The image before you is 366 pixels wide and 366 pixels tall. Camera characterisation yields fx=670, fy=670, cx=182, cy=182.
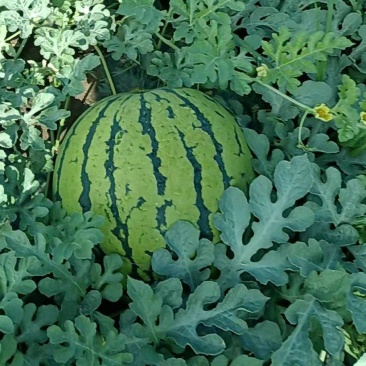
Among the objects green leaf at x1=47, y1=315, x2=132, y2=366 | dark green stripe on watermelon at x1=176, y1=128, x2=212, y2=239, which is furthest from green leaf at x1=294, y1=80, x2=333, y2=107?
green leaf at x1=47, y1=315, x2=132, y2=366

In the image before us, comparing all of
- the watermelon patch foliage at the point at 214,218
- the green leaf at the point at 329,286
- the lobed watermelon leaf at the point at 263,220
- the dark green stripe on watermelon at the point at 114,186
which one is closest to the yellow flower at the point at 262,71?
the watermelon patch foliage at the point at 214,218

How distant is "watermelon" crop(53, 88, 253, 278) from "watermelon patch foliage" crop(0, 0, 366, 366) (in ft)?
0.09

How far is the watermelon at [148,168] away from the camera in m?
1.43

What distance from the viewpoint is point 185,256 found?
4.67ft

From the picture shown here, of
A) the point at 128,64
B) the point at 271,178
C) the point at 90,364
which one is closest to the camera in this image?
the point at 90,364

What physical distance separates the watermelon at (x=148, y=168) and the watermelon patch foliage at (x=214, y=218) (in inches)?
1.1

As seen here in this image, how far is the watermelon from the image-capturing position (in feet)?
4.68

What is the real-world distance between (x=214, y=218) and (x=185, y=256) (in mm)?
102

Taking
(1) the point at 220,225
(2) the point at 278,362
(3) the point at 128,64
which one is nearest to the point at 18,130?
(3) the point at 128,64

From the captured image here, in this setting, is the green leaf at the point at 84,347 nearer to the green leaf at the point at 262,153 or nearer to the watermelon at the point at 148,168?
the watermelon at the point at 148,168

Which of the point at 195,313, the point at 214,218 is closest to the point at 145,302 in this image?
the point at 195,313

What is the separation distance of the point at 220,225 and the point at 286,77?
37 cm

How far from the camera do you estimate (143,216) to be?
1.43 metres

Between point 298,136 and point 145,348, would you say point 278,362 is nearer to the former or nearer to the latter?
point 145,348
